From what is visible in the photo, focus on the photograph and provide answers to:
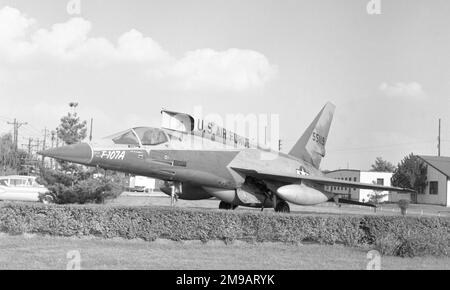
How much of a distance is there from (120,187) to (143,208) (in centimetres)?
1883

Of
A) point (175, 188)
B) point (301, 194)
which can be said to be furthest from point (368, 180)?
point (175, 188)

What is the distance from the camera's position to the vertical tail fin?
24.6 m

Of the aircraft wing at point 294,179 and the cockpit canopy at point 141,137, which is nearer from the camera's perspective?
the cockpit canopy at point 141,137

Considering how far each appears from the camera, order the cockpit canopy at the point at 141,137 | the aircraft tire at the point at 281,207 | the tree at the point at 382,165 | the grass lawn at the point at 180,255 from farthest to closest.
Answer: the tree at the point at 382,165 < the aircraft tire at the point at 281,207 < the cockpit canopy at the point at 141,137 < the grass lawn at the point at 180,255

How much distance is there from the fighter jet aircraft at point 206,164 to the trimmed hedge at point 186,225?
87.1 inches

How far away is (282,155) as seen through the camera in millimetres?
22031

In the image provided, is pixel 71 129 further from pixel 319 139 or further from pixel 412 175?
pixel 412 175

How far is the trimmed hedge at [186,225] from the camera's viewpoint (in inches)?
546

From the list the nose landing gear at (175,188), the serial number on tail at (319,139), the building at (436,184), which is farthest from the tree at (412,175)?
the nose landing gear at (175,188)

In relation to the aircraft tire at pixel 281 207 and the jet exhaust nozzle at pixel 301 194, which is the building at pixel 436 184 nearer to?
the jet exhaust nozzle at pixel 301 194

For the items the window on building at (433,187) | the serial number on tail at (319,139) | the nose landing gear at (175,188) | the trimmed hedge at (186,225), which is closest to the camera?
the trimmed hedge at (186,225)

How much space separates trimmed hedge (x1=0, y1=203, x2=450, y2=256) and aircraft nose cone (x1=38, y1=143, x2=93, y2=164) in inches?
75.8
